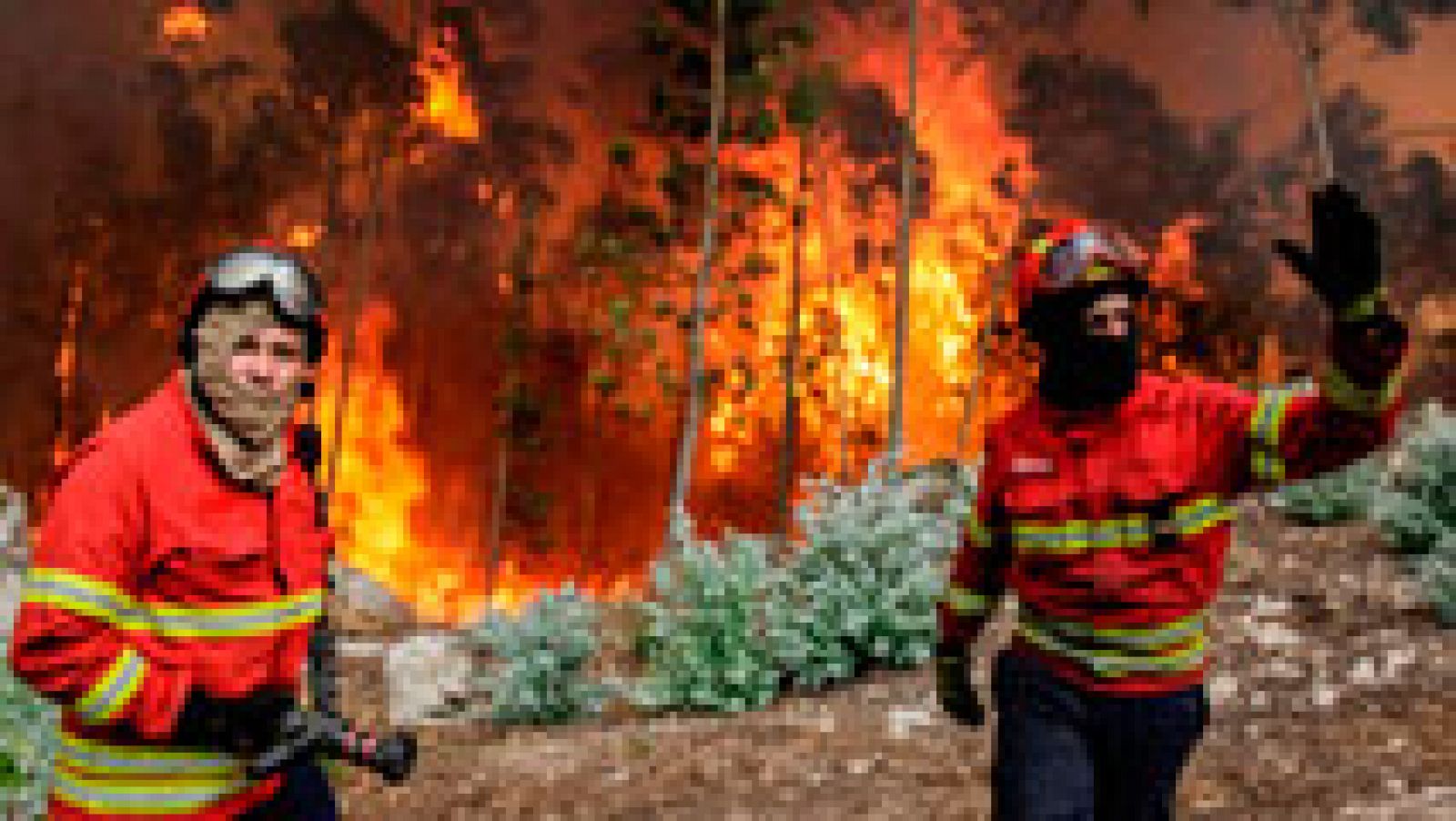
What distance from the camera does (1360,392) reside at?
2.42m

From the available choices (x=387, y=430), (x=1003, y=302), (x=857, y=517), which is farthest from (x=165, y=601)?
(x=387, y=430)

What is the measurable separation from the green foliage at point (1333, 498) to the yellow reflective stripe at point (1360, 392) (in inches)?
319

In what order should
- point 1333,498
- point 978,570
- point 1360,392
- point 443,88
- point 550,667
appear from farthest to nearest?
point 443,88
point 1333,498
point 550,667
point 978,570
point 1360,392

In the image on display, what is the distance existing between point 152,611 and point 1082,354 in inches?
88.7

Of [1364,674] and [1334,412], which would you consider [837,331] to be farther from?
[1334,412]

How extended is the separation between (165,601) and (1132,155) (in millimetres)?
21069

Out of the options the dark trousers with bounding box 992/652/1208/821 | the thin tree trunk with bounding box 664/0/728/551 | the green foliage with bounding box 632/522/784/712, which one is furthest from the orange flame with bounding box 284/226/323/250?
the dark trousers with bounding box 992/652/1208/821

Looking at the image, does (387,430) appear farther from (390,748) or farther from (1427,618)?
(390,748)

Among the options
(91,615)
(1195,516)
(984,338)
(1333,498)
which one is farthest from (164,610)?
(984,338)

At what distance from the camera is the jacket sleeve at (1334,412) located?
2355 mm

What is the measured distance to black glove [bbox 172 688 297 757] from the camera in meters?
2.38

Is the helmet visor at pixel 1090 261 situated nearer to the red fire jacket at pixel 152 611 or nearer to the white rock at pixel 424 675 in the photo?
the red fire jacket at pixel 152 611

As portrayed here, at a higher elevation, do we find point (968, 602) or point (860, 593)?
point (968, 602)

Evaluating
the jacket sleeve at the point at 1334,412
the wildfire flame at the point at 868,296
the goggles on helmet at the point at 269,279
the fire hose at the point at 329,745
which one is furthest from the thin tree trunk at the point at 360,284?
the jacket sleeve at the point at 1334,412
